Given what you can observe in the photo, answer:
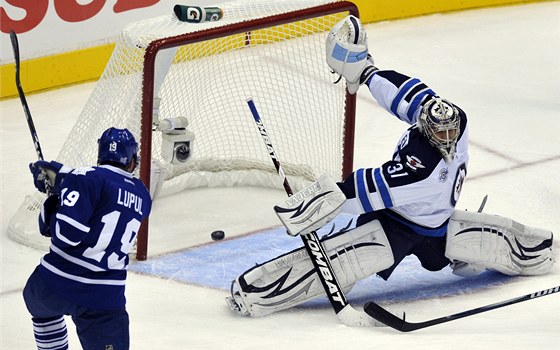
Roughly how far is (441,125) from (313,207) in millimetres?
528

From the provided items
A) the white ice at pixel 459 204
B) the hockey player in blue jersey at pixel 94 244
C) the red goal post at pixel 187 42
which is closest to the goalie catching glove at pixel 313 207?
the white ice at pixel 459 204

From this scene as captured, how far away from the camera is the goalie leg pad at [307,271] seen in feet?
16.3

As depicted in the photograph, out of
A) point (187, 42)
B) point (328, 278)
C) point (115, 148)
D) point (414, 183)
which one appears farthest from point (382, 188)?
point (115, 148)

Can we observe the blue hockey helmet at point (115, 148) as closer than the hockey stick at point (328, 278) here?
Yes

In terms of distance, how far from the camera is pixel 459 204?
6.14 metres

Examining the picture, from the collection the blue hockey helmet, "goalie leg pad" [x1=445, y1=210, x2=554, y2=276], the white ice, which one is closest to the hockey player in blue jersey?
the blue hockey helmet

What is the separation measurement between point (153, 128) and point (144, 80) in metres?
0.46

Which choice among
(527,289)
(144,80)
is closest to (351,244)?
(527,289)

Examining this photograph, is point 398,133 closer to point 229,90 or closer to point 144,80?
point 229,90

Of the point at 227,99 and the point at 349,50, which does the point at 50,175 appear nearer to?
the point at 349,50

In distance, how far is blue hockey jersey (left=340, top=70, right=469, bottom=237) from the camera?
15.9 feet

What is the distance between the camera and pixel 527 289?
5.16 m

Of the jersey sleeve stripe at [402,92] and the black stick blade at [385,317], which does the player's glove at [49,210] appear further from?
the jersey sleeve stripe at [402,92]

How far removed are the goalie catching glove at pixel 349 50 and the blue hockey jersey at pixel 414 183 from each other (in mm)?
224
